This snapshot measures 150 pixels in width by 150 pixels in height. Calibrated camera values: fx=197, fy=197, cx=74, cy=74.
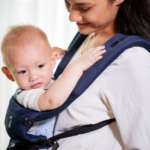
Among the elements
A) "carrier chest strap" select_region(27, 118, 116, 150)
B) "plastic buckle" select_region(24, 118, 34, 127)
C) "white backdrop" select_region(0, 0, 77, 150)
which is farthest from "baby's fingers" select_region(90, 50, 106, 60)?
"white backdrop" select_region(0, 0, 77, 150)

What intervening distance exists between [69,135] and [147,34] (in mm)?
545

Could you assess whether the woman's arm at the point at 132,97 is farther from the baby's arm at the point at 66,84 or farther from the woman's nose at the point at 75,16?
the woman's nose at the point at 75,16

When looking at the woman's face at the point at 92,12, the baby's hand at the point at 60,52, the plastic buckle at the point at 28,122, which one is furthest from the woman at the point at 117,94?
the baby's hand at the point at 60,52

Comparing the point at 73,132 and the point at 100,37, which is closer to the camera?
A: the point at 73,132

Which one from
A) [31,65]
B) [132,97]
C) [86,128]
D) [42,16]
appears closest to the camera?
[132,97]

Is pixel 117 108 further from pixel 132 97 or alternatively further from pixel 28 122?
pixel 28 122

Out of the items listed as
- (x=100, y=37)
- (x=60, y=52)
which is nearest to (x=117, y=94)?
(x=100, y=37)

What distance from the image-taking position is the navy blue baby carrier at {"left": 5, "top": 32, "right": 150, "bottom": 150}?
77 cm

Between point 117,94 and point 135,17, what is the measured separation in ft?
1.27

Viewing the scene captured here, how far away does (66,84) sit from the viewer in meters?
0.78

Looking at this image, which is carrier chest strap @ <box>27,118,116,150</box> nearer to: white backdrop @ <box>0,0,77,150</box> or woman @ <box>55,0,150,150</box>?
woman @ <box>55,0,150,150</box>

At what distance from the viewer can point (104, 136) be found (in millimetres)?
803

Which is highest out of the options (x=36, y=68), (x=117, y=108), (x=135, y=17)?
(x=135, y=17)

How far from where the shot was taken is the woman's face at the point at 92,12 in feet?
2.69
